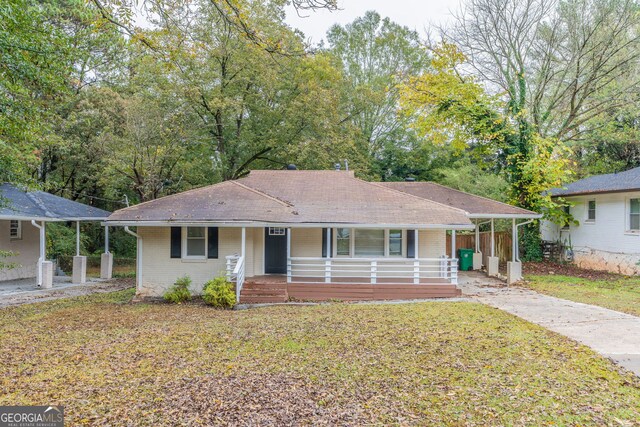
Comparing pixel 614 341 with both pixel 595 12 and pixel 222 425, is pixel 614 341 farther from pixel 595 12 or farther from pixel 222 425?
pixel 595 12

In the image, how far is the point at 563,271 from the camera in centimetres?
1800

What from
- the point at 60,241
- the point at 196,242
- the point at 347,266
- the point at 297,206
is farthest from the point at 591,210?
the point at 60,241

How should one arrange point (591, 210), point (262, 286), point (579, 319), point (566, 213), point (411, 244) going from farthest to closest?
point (566, 213), point (591, 210), point (411, 244), point (262, 286), point (579, 319)

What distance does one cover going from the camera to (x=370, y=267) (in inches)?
547

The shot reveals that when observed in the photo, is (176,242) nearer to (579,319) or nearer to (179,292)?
(179,292)

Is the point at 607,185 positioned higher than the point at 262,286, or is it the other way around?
the point at 607,185

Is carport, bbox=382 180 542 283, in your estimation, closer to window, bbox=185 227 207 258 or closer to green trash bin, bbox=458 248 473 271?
green trash bin, bbox=458 248 473 271

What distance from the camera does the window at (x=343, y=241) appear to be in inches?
559

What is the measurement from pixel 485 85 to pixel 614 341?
17952 mm

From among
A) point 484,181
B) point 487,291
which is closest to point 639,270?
point 487,291

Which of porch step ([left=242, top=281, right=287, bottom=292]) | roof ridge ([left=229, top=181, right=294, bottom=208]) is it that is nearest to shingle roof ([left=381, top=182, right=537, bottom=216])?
roof ridge ([left=229, top=181, right=294, bottom=208])

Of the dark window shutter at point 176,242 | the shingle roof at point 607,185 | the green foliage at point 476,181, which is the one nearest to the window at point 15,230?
the dark window shutter at point 176,242

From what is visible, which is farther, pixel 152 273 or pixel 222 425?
pixel 152 273

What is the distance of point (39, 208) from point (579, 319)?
18347 mm
